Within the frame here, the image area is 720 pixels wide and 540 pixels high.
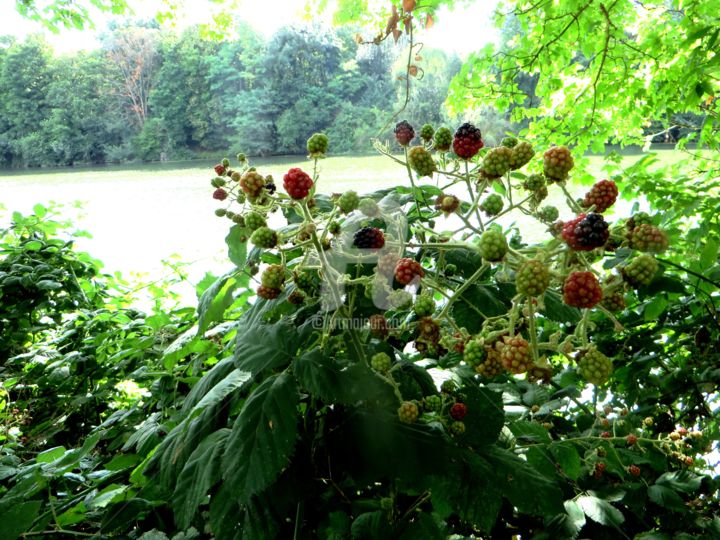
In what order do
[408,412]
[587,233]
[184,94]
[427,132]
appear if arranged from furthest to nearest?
[184,94] < [427,132] < [408,412] < [587,233]

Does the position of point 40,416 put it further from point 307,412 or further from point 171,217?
point 171,217

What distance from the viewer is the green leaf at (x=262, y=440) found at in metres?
0.43

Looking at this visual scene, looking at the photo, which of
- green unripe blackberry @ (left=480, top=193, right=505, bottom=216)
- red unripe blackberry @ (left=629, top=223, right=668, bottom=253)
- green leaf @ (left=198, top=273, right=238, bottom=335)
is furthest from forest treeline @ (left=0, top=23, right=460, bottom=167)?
red unripe blackberry @ (left=629, top=223, right=668, bottom=253)

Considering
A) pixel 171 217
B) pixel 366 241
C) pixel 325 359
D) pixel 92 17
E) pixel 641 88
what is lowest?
pixel 171 217

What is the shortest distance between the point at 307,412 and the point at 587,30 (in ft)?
6.07

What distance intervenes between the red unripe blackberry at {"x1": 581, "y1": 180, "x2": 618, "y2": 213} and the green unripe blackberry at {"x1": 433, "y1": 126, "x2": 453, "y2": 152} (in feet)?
0.57

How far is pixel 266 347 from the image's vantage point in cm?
50

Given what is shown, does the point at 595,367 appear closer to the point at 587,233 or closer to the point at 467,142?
the point at 587,233

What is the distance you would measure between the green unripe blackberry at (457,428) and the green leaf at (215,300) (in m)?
0.31

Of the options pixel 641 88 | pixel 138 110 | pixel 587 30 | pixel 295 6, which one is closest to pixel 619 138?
pixel 641 88

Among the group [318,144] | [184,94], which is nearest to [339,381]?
[318,144]

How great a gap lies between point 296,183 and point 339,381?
0.19 metres

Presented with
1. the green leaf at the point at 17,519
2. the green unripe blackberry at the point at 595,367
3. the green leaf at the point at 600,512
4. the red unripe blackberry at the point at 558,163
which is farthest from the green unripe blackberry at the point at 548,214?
the green leaf at the point at 17,519

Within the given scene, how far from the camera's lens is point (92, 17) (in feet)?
11.2
